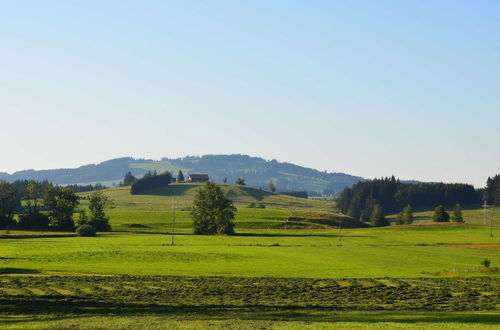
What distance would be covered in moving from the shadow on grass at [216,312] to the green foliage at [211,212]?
120 meters

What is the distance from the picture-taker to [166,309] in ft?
167

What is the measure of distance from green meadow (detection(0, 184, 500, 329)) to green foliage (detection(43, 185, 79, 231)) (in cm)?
4963

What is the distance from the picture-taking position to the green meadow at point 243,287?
45.6m

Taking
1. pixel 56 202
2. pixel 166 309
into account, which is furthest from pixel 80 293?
pixel 56 202

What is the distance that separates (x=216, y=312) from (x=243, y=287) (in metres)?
16.1

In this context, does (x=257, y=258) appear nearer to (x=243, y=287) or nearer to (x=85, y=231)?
(x=243, y=287)

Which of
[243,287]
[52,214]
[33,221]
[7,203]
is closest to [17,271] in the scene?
[243,287]

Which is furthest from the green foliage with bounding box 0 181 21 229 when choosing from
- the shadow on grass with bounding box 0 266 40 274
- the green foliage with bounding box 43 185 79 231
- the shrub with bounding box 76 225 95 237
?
the shadow on grass with bounding box 0 266 40 274

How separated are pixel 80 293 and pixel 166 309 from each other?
36.5 feet

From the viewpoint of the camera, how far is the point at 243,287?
2586 inches

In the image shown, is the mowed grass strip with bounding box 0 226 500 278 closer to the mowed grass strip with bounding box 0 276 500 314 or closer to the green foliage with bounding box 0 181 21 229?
the mowed grass strip with bounding box 0 276 500 314

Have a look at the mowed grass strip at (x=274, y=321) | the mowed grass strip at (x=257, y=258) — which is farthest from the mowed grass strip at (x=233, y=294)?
the mowed grass strip at (x=257, y=258)

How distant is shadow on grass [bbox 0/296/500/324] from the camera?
4603cm

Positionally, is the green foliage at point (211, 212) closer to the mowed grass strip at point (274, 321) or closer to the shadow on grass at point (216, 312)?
the shadow on grass at point (216, 312)
